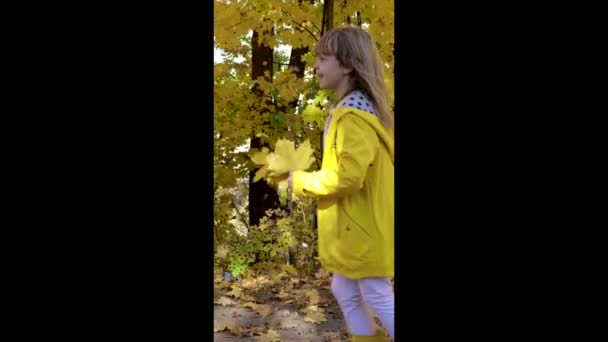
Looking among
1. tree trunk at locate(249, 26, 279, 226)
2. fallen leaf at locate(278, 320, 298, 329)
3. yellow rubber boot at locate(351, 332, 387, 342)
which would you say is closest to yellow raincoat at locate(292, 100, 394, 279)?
yellow rubber boot at locate(351, 332, 387, 342)

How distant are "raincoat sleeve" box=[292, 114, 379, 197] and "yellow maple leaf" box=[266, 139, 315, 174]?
0.08 meters

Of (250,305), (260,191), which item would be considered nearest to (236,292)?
(250,305)

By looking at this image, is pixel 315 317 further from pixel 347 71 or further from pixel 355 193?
pixel 347 71

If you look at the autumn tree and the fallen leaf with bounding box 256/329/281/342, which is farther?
the autumn tree

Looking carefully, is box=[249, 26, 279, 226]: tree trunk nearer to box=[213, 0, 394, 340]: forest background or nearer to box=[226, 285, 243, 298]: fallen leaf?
box=[213, 0, 394, 340]: forest background

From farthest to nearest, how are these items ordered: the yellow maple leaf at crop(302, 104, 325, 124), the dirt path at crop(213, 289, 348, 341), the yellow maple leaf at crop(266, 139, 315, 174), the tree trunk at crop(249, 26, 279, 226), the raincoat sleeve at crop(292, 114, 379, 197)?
the tree trunk at crop(249, 26, 279, 226)
the yellow maple leaf at crop(302, 104, 325, 124)
the dirt path at crop(213, 289, 348, 341)
the yellow maple leaf at crop(266, 139, 315, 174)
the raincoat sleeve at crop(292, 114, 379, 197)

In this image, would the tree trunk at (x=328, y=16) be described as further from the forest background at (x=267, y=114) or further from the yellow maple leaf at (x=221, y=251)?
the yellow maple leaf at (x=221, y=251)

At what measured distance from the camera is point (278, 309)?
5043 millimetres

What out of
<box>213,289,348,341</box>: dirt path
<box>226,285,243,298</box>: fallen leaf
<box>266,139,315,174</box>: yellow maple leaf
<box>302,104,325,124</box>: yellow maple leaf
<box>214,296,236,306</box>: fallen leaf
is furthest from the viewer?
<box>226,285,243,298</box>: fallen leaf

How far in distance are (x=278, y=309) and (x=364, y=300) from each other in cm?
268

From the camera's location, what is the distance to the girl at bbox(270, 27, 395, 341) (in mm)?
2400
